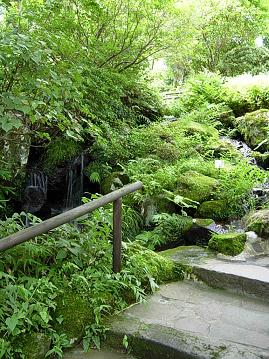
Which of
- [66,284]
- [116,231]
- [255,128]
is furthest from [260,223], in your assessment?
[255,128]

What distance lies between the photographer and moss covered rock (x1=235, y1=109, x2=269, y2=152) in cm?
1017

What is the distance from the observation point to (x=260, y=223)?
5246 millimetres

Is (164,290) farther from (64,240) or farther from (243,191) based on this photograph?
(243,191)

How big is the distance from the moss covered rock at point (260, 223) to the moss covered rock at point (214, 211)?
0.66m

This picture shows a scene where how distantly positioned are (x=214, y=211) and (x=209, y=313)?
2943 millimetres

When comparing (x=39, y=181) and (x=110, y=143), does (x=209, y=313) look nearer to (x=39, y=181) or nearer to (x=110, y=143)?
(x=110, y=143)

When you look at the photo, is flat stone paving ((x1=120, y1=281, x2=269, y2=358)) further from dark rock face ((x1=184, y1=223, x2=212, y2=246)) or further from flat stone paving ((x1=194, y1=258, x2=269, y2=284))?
dark rock face ((x1=184, y1=223, x2=212, y2=246))

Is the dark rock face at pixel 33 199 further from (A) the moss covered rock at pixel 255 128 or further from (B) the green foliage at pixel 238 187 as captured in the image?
(A) the moss covered rock at pixel 255 128

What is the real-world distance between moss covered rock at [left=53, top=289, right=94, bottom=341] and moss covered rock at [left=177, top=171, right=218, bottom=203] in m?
3.67

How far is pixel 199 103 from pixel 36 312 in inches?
417

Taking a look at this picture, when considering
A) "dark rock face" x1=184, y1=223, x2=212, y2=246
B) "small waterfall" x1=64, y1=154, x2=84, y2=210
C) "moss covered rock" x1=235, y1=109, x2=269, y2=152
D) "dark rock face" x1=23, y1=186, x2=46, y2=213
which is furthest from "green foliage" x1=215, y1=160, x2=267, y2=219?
"dark rock face" x1=23, y1=186, x2=46, y2=213

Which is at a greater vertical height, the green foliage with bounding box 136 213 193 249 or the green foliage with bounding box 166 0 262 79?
the green foliage with bounding box 166 0 262 79

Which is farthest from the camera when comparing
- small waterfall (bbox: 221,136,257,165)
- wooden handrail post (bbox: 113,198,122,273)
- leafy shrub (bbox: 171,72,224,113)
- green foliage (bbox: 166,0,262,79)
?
green foliage (bbox: 166,0,262,79)

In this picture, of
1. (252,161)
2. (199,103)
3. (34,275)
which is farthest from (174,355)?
(199,103)
